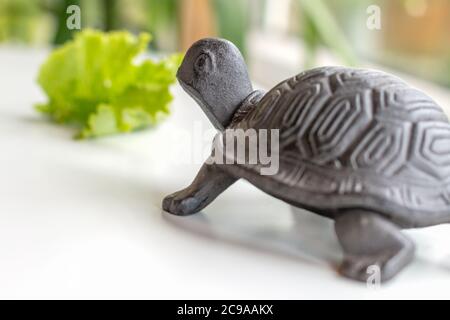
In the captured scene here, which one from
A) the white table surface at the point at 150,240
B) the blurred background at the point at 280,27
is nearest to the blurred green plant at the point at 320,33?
the blurred background at the point at 280,27

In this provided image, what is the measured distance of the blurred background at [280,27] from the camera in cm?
170

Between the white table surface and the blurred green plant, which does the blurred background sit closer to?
the blurred green plant

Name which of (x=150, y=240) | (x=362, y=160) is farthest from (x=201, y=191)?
(x=362, y=160)

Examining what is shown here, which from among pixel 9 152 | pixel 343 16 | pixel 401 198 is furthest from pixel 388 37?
pixel 401 198

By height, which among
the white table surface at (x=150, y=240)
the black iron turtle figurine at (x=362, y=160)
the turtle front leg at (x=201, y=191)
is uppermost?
the black iron turtle figurine at (x=362, y=160)

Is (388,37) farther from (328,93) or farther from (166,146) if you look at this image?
(328,93)

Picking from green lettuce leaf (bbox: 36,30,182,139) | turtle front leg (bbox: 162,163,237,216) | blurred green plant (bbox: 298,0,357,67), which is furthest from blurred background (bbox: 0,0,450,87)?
turtle front leg (bbox: 162,163,237,216)

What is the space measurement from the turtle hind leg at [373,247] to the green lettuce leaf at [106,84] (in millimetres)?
541

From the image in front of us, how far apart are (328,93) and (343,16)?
1.26 metres

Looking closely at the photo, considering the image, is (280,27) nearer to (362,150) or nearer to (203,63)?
(203,63)

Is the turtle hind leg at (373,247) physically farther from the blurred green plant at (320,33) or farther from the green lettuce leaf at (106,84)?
the blurred green plant at (320,33)

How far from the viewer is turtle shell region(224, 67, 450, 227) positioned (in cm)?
72

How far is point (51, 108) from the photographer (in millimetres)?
1335

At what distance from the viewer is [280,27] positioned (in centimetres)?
235
